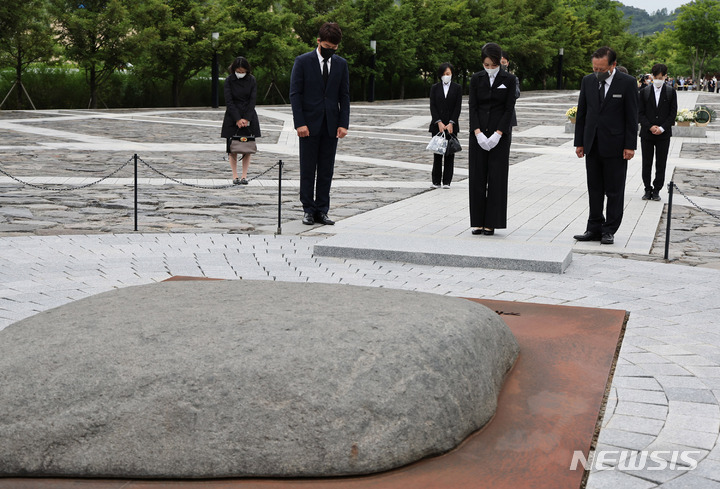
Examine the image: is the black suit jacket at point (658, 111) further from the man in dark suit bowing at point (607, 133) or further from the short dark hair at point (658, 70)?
the man in dark suit bowing at point (607, 133)

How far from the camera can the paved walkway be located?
3.70m

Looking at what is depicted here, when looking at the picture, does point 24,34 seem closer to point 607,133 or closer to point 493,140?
point 493,140

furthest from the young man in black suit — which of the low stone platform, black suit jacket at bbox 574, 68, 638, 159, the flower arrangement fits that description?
the flower arrangement

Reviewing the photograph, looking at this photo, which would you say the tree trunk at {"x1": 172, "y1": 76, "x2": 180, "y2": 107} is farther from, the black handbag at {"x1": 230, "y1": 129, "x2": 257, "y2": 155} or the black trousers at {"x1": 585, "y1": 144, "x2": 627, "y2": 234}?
the black trousers at {"x1": 585, "y1": 144, "x2": 627, "y2": 234}

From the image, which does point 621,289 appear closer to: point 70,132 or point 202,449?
point 202,449

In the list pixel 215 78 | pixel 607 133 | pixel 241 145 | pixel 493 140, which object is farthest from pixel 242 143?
pixel 215 78

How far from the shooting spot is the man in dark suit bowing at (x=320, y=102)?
8750 millimetres

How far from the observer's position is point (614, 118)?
8.03m

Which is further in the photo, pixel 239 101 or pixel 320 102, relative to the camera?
pixel 239 101

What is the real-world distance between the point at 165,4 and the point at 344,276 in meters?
27.2

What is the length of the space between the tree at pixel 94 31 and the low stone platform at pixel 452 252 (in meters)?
23.1

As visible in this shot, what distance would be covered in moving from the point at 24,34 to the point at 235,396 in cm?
2624

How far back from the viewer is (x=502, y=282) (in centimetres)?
649

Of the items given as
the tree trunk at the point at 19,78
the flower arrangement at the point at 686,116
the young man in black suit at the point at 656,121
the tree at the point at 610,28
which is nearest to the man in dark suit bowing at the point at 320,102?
the young man in black suit at the point at 656,121
